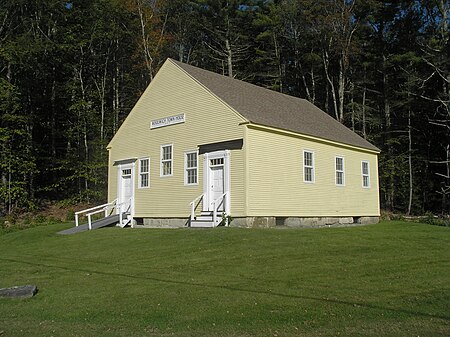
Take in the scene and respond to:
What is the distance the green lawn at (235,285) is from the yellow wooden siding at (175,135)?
3.80 meters

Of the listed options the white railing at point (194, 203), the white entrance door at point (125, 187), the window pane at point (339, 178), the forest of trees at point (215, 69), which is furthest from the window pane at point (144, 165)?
the forest of trees at point (215, 69)

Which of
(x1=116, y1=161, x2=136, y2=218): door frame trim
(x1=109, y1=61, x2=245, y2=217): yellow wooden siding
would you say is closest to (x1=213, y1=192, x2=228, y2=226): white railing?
(x1=109, y1=61, x2=245, y2=217): yellow wooden siding

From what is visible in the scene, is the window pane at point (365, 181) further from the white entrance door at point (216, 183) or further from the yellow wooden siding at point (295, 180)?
the white entrance door at point (216, 183)

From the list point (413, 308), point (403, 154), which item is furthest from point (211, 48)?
point (413, 308)

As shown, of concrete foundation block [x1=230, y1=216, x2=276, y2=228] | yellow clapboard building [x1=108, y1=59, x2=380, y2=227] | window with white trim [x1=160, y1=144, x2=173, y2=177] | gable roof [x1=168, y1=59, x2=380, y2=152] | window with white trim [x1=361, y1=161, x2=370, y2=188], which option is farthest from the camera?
window with white trim [x1=361, y1=161, x2=370, y2=188]

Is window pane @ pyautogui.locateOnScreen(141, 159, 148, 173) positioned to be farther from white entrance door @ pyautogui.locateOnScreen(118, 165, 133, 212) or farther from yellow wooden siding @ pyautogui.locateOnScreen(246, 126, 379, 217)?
yellow wooden siding @ pyautogui.locateOnScreen(246, 126, 379, 217)

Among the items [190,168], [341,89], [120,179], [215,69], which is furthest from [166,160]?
[215,69]

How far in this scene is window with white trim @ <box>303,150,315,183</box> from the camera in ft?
68.1

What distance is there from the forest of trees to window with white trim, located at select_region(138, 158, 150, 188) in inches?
469

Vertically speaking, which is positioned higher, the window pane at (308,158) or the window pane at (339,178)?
the window pane at (308,158)

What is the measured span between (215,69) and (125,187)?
23713 mm

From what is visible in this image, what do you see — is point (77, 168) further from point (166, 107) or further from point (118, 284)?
point (118, 284)

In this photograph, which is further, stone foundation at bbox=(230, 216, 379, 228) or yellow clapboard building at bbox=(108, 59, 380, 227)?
yellow clapboard building at bbox=(108, 59, 380, 227)

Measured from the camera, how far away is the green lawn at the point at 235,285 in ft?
23.3
